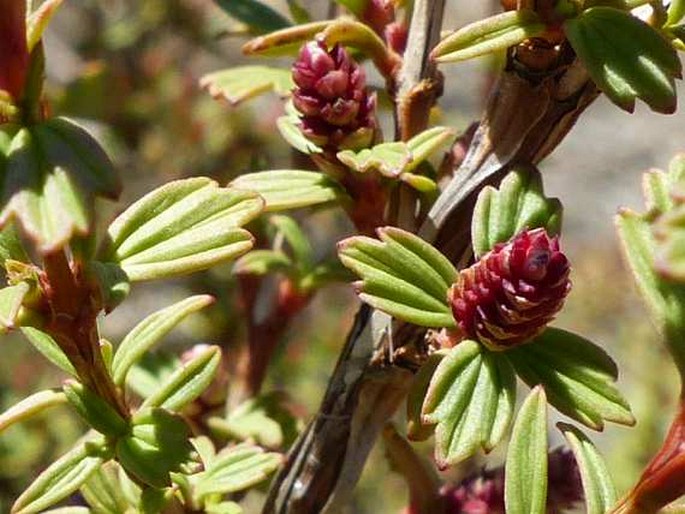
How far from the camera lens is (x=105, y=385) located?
2.65 ft

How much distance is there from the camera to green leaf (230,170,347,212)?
0.89 meters

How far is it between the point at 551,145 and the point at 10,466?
3.98 feet

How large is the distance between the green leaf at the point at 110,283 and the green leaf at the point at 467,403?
224mm

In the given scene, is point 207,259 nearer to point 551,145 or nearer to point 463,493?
point 551,145

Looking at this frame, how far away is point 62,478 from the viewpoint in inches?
32.3

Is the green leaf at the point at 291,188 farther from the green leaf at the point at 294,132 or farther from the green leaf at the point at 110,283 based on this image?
the green leaf at the point at 110,283

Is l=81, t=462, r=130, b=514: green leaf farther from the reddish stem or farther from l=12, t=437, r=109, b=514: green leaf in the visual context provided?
the reddish stem

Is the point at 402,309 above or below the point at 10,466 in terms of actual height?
above

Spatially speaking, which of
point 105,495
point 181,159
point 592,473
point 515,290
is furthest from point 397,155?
point 181,159

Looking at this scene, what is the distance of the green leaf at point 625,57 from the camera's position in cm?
76

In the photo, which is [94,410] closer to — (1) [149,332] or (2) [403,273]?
(1) [149,332]

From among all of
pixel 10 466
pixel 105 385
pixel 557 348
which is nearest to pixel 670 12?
pixel 557 348

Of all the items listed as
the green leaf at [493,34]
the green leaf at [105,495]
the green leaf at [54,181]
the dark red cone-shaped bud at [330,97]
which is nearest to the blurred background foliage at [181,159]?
the green leaf at [105,495]

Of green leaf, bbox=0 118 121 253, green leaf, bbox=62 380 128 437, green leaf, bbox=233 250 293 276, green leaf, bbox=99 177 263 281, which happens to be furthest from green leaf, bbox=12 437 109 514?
green leaf, bbox=233 250 293 276
